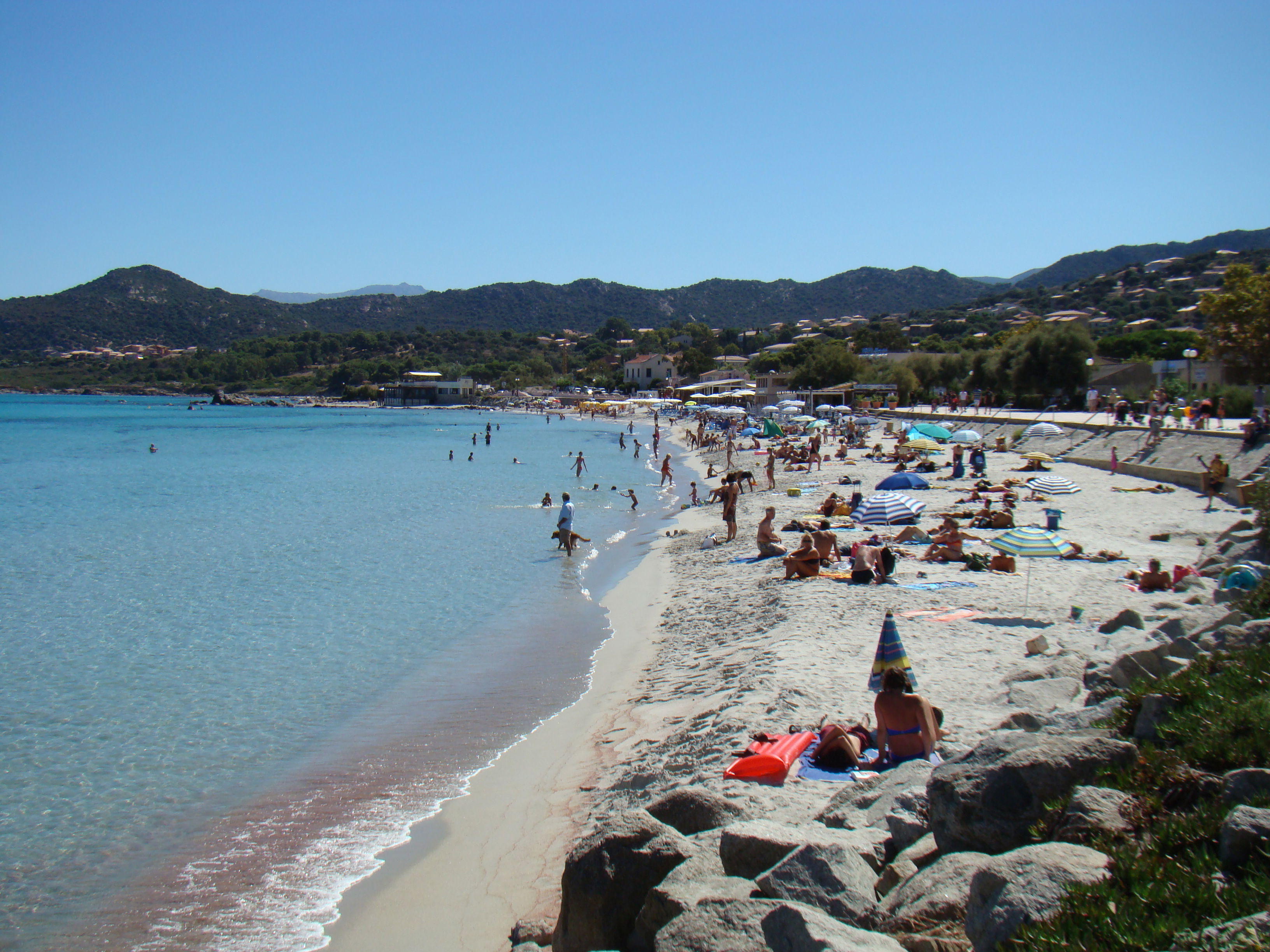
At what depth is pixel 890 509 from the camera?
16.3 metres

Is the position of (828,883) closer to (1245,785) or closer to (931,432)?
(1245,785)

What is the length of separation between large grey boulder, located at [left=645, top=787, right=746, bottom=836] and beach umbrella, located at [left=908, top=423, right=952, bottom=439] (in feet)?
80.4

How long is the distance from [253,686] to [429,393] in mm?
117899

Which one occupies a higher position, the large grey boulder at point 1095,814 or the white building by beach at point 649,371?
the white building by beach at point 649,371

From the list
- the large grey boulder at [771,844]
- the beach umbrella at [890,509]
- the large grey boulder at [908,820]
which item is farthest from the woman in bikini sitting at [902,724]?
the beach umbrella at [890,509]

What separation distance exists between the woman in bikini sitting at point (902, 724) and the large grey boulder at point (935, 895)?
2.23m

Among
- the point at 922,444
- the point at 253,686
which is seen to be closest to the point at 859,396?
the point at 922,444

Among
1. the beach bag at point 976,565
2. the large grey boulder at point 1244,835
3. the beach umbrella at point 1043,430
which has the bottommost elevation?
the beach bag at point 976,565

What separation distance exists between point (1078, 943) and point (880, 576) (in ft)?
31.3

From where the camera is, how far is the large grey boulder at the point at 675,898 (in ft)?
11.9

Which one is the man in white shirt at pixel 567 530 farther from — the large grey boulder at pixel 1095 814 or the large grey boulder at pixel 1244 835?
the large grey boulder at pixel 1244 835

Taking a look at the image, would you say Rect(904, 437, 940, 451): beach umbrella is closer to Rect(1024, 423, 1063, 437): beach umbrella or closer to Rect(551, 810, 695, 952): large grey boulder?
Rect(1024, 423, 1063, 437): beach umbrella

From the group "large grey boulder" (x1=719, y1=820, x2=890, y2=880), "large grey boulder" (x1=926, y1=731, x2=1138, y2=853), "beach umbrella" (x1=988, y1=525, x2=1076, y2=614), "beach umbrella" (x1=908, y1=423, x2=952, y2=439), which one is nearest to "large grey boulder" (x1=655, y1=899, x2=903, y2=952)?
"large grey boulder" (x1=719, y1=820, x2=890, y2=880)

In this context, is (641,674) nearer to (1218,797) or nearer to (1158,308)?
(1218,797)
